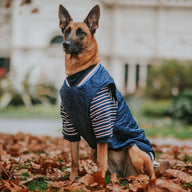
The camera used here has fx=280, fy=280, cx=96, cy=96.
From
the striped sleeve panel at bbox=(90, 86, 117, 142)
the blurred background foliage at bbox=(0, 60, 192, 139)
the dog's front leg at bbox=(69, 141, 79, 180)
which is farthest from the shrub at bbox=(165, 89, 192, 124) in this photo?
the striped sleeve panel at bbox=(90, 86, 117, 142)

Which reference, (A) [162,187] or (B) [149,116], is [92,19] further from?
(B) [149,116]

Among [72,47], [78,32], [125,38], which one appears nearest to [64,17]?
[78,32]

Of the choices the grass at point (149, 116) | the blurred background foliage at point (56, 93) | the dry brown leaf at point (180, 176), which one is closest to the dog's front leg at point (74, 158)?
the dry brown leaf at point (180, 176)

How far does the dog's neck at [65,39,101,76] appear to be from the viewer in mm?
2375

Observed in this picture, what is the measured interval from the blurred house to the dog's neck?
20.2 m

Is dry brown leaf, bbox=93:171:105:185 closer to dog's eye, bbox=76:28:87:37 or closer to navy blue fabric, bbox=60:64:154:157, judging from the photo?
navy blue fabric, bbox=60:64:154:157

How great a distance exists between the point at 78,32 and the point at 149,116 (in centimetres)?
904

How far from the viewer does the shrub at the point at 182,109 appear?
939 centimetres

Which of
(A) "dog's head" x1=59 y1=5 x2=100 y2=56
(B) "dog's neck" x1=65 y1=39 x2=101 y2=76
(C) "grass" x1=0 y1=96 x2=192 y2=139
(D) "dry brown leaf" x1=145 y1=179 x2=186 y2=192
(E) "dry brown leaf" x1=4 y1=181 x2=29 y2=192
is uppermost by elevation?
(A) "dog's head" x1=59 y1=5 x2=100 y2=56

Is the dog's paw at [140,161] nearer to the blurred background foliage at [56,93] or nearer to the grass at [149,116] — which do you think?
the grass at [149,116]

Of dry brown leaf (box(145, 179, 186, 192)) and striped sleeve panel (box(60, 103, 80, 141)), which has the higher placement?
striped sleeve panel (box(60, 103, 80, 141))

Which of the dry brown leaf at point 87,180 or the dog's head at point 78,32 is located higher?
the dog's head at point 78,32

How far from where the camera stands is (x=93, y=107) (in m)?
2.30

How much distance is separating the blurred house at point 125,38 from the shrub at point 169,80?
898 cm
